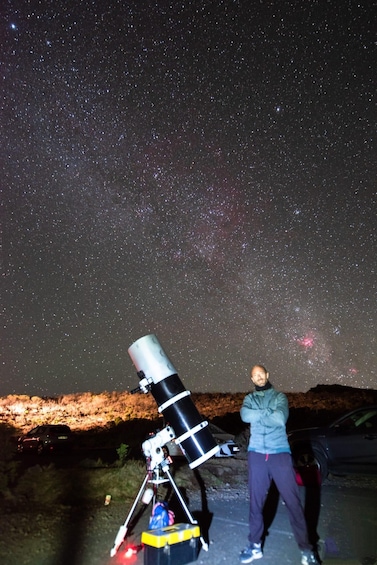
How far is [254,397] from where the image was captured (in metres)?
5.21

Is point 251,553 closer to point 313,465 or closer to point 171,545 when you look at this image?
point 171,545

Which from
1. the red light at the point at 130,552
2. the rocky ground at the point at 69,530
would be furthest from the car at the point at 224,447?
the red light at the point at 130,552

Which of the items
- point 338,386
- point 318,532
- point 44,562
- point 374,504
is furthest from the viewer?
point 338,386

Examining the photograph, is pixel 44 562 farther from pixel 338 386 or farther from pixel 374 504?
pixel 338 386

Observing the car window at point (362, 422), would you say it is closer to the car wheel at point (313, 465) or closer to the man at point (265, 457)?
the car wheel at point (313, 465)

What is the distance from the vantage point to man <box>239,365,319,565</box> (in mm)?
4828

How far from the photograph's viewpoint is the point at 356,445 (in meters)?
9.77

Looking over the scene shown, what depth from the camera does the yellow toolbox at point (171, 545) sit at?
429cm

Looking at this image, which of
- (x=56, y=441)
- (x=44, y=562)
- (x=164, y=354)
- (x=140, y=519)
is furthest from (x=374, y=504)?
(x=56, y=441)

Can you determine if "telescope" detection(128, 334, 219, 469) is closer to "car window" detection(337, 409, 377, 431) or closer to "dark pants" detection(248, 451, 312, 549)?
"dark pants" detection(248, 451, 312, 549)

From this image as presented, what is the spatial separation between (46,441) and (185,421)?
18220mm

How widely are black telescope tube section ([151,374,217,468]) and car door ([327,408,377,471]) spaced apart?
19.0 feet

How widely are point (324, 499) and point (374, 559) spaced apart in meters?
3.10

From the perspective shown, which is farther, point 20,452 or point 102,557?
point 20,452
